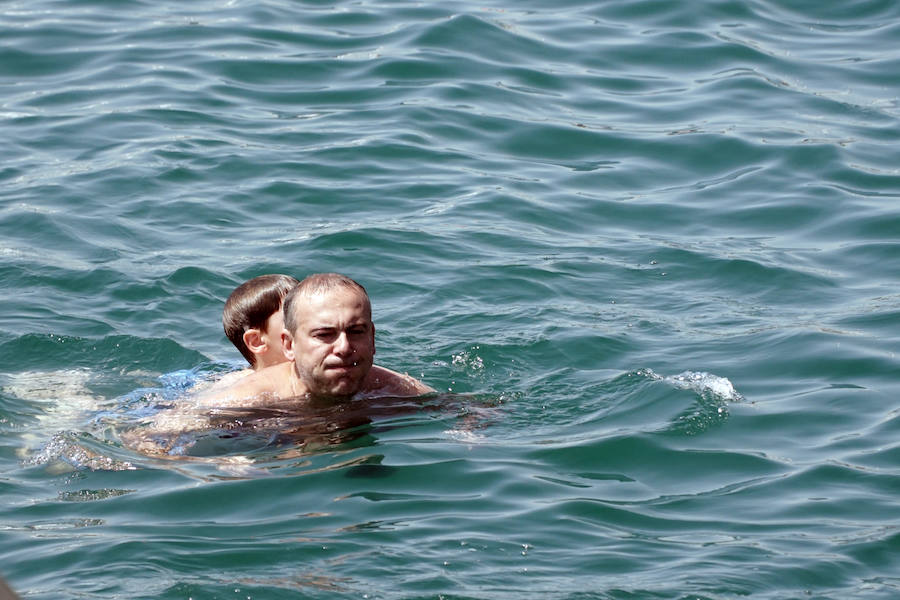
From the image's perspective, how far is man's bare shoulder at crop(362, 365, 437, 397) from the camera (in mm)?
7742

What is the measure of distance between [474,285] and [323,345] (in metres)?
2.97

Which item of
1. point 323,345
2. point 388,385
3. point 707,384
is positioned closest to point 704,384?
point 707,384

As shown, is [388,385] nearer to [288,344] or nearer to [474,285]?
[288,344]

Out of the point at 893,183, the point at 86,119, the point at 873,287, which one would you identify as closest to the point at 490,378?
the point at 873,287

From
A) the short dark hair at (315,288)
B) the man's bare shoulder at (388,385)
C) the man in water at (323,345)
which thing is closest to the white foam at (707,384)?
the man's bare shoulder at (388,385)

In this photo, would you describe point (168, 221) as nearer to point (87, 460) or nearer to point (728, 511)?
point (87, 460)

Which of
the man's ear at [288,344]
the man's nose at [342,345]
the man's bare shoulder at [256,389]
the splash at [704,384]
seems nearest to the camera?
the man's nose at [342,345]

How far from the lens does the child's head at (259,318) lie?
8.20 metres

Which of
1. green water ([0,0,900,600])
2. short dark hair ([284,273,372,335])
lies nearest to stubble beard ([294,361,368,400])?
A: green water ([0,0,900,600])

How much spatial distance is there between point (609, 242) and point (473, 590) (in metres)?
5.72

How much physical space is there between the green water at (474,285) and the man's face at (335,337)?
1.04ft

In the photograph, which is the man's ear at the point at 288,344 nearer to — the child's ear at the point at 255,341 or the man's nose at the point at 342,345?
the man's nose at the point at 342,345

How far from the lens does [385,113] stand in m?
13.5

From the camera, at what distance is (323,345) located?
7250 mm
